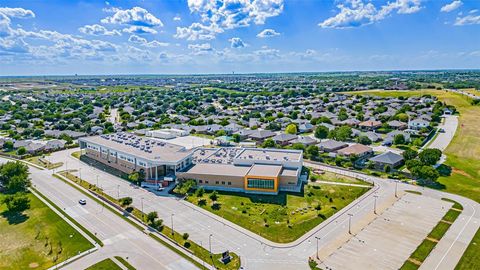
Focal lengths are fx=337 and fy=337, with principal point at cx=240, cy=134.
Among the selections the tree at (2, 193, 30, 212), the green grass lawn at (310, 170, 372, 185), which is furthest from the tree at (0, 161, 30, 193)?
the green grass lawn at (310, 170, 372, 185)

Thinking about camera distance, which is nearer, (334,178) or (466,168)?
(334,178)

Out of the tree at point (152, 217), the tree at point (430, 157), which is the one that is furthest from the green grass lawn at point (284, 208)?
the tree at point (430, 157)

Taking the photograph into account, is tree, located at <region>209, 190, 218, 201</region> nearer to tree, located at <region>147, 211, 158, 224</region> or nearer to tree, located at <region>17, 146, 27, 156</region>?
tree, located at <region>147, 211, 158, 224</region>

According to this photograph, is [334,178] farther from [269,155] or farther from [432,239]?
[432,239]

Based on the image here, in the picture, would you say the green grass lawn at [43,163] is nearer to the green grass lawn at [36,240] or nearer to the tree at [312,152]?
the green grass lawn at [36,240]

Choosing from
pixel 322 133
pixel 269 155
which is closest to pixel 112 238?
pixel 269 155

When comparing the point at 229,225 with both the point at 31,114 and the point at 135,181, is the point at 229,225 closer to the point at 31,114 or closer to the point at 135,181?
the point at 135,181
